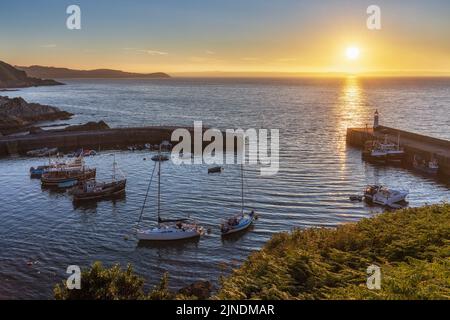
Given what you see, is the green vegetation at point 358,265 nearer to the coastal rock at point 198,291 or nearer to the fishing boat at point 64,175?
the coastal rock at point 198,291

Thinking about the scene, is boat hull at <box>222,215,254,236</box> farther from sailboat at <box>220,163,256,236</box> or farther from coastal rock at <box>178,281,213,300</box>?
coastal rock at <box>178,281,213,300</box>

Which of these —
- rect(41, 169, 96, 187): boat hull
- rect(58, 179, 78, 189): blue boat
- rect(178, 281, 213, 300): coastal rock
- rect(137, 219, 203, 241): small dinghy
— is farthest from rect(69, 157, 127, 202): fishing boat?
rect(178, 281, 213, 300): coastal rock

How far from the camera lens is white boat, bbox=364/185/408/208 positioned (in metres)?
50.1

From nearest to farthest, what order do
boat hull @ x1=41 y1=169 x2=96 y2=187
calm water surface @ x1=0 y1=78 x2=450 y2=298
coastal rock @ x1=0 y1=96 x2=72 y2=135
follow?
1. calm water surface @ x1=0 y1=78 x2=450 y2=298
2. boat hull @ x1=41 y1=169 x2=96 y2=187
3. coastal rock @ x1=0 y1=96 x2=72 y2=135

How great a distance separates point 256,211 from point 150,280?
17.4 m

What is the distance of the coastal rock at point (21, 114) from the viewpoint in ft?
365

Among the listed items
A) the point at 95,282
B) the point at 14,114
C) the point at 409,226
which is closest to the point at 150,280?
the point at 95,282

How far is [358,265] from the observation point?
20219 millimetres

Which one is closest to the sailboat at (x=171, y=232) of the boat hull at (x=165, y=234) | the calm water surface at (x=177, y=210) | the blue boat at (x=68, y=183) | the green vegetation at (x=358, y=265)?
the boat hull at (x=165, y=234)

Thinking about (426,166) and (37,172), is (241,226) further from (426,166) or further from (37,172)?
(426,166)

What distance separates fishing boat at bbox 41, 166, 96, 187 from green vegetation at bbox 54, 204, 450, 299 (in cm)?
3969

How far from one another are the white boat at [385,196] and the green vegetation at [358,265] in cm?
2251
